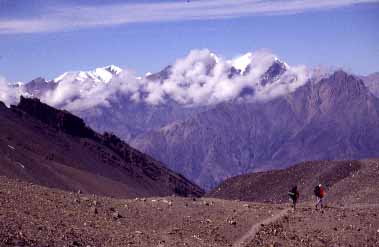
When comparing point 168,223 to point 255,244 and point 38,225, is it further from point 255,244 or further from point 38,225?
point 38,225

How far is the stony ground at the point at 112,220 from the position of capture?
2330 centimetres

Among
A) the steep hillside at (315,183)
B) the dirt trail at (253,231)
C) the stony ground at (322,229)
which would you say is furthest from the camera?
the steep hillside at (315,183)

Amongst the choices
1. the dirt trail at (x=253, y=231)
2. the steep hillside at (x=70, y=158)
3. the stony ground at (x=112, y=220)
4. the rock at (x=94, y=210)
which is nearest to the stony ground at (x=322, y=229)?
the dirt trail at (x=253, y=231)

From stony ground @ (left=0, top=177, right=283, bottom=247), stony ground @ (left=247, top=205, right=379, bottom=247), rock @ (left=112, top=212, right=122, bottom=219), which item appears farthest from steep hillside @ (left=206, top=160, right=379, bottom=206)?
rock @ (left=112, top=212, right=122, bottom=219)

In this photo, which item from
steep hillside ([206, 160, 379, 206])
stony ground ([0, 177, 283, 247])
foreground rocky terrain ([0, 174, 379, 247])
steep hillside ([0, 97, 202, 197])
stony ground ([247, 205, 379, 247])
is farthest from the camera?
steep hillside ([0, 97, 202, 197])

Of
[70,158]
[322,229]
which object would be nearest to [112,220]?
[322,229]

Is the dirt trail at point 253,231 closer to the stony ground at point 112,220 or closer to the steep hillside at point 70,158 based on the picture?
the stony ground at point 112,220

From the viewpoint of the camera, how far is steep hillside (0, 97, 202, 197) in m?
87.3

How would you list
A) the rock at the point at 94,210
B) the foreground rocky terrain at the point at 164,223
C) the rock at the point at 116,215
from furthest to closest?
the rock at the point at 116,215 → the rock at the point at 94,210 → the foreground rocky terrain at the point at 164,223

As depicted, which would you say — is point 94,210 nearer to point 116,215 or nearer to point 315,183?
point 116,215

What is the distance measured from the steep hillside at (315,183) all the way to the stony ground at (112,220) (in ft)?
44.6

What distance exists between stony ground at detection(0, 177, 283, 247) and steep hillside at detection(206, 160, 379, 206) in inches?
535

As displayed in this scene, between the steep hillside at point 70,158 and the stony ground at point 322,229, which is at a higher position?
the steep hillside at point 70,158

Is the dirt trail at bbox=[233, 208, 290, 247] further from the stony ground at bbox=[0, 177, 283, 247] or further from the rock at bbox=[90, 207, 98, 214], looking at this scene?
the rock at bbox=[90, 207, 98, 214]
